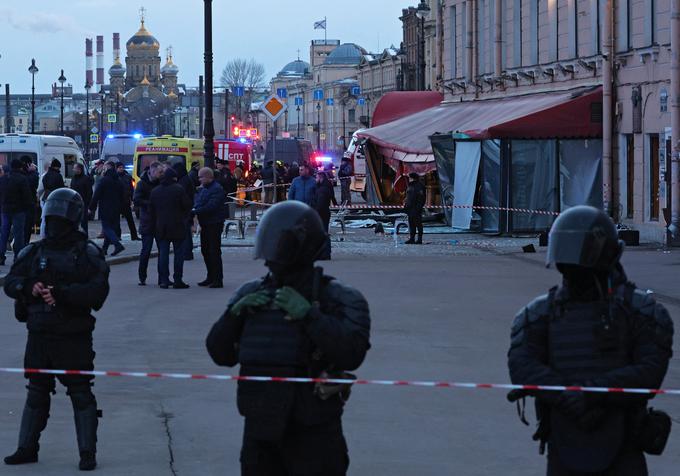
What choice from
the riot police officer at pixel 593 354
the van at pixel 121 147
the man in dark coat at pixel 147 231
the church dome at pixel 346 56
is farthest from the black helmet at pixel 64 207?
the church dome at pixel 346 56

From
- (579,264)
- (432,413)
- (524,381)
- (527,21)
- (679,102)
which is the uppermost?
(527,21)

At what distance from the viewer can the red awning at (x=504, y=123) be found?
31.8m

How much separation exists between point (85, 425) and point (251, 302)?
3241 mm

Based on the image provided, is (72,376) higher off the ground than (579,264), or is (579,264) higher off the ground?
(579,264)

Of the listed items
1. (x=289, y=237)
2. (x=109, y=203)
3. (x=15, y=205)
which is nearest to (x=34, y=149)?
(x=109, y=203)

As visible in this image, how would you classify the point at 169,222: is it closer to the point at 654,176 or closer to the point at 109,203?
the point at 109,203

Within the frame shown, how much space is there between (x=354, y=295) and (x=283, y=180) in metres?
44.3

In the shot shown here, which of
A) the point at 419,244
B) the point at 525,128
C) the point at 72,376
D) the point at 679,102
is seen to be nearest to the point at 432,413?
the point at 72,376

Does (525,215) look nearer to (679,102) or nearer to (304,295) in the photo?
(679,102)

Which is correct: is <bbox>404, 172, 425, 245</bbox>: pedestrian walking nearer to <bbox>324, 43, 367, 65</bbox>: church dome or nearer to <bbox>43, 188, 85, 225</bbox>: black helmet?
<bbox>43, 188, 85, 225</bbox>: black helmet

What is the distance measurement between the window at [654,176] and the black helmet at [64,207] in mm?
22077

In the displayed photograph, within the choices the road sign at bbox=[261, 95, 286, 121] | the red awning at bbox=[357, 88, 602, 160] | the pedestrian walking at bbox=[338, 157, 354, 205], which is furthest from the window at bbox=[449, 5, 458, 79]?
the road sign at bbox=[261, 95, 286, 121]

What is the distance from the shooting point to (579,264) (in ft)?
17.7

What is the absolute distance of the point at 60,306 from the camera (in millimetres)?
8367
